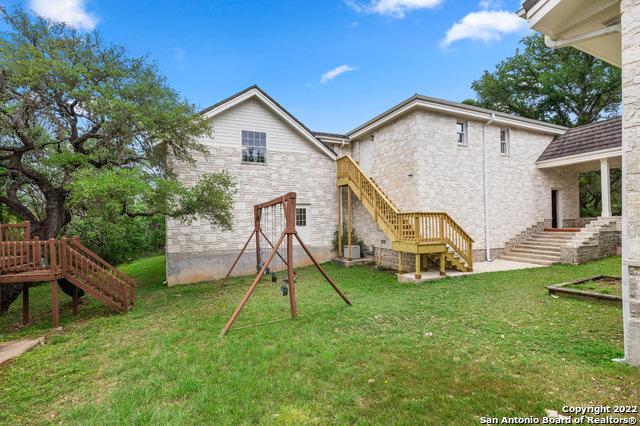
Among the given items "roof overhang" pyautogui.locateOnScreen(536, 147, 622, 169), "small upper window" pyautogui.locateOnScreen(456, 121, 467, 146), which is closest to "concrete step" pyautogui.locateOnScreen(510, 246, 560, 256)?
"roof overhang" pyautogui.locateOnScreen(536, 147, 622, 169)

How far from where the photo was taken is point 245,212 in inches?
513

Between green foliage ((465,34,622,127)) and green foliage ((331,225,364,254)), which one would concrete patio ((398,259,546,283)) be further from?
green foliage ((465,34,622,127))

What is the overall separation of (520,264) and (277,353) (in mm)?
10904

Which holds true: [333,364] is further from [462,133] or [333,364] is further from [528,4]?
[462,133]

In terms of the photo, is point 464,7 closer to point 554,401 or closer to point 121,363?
point 554,401

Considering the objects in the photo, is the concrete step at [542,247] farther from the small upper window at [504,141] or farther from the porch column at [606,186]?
the small upper window at [504,141]

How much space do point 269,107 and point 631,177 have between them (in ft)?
40.4

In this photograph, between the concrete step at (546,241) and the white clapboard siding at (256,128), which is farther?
the white clapboard siding at (256,128)

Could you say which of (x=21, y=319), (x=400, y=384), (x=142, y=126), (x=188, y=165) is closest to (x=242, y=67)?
(x=188, y=165)

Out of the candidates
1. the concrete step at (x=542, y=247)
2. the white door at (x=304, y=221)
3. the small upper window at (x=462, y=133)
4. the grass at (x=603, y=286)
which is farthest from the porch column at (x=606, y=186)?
the white door at (x=304, y=221)

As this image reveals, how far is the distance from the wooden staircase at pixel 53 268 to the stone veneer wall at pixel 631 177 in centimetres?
996

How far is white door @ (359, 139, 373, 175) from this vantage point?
14.7 m

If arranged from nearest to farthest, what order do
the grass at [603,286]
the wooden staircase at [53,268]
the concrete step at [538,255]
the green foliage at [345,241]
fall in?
the grass at [603,286] → the wooden staircase at [53,268] → the concrete step at [538,255] → the green foliage at [345,241]

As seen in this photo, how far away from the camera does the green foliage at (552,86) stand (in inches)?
901
